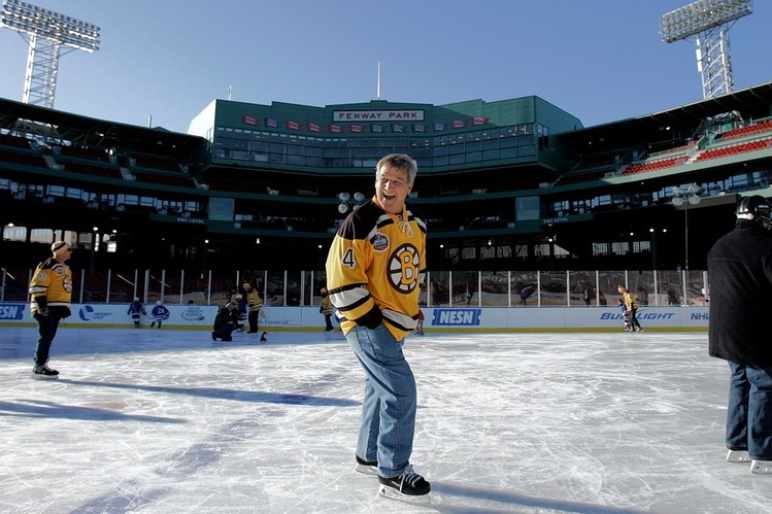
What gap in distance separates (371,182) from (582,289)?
2928 cm

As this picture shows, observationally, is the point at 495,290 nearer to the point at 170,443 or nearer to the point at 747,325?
the point at 747,325

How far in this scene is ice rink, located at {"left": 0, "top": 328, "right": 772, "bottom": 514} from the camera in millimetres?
2322

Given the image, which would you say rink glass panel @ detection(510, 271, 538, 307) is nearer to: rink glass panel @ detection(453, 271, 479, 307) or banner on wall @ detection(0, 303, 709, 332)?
banner on wall @ detection(0, 303, 709, 332)

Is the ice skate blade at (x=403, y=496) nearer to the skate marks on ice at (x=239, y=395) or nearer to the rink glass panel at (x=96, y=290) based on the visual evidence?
the skate marks on ice at (x=239, y=395)

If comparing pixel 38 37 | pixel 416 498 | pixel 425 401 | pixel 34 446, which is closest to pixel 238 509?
pixel 416 498

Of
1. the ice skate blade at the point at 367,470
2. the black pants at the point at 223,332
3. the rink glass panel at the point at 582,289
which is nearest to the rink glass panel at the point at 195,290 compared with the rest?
the black pants at the point at 223,332

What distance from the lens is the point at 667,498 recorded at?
2.35 meters

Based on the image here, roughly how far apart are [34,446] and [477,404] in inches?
144

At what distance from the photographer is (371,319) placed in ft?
7.50

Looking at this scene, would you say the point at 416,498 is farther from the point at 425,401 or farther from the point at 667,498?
the point at 425,401

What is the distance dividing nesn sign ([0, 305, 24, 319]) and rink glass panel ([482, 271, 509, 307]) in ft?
63.3

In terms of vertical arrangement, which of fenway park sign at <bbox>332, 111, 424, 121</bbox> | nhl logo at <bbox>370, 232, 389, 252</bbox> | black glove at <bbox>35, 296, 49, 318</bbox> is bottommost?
black glove at <bbox>35, 296, 49, 318</bbox>

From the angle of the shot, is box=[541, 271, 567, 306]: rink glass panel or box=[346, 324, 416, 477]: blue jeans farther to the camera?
box=[541, 271, 567, 306]: rink glass panel

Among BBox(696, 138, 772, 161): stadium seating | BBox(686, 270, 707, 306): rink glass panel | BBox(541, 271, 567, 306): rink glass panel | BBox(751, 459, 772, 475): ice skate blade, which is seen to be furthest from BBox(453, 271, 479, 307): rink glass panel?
BBox(696, 138, 772, 161): stadium seating
